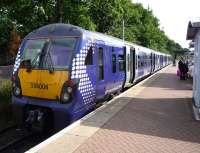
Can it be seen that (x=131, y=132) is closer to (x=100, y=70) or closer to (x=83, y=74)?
(x=83, y=74)

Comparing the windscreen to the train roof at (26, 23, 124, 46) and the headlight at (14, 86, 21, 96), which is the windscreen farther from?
the headlight at (14, 86, 21, 96)

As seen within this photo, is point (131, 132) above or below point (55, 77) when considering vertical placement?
below

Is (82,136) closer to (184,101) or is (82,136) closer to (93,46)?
(93,46)

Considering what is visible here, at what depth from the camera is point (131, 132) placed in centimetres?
868

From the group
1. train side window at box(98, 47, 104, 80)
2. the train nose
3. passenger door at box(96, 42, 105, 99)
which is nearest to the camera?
the train nose

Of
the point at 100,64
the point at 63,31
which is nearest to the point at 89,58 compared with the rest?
the point at 63,31

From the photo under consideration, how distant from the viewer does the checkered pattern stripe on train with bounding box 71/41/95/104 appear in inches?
384

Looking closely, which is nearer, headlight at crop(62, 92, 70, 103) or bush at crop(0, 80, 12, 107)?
headlight at crop(62, 92, 70, 103)

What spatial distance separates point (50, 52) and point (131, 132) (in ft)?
10.8

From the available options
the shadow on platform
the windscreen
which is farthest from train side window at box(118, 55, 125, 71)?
the windscreen

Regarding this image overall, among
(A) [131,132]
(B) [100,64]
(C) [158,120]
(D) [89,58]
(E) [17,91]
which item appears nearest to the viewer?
(A) [131,132]

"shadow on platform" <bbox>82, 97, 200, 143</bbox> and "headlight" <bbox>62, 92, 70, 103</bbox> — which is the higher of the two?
"headlight" <bbox>62, 92, 70, 103</bbox>

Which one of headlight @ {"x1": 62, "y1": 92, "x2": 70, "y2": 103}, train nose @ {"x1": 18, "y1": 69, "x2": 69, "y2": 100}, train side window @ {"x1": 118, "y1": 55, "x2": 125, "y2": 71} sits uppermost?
train side window @ {"x1": 118, "y1": 55, "x2": 125, "y2": 71}

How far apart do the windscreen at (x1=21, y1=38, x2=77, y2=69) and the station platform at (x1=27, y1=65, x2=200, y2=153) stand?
1671 millimetres
